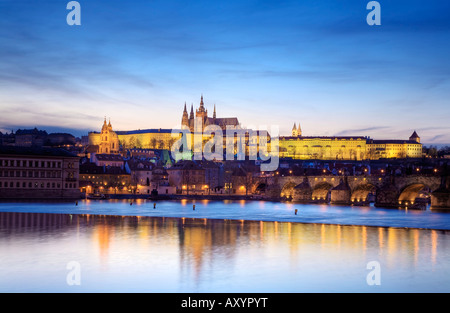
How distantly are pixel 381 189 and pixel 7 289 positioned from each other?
6548 cm

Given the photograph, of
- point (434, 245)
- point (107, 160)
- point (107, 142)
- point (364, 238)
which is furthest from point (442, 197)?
point (107, 142)

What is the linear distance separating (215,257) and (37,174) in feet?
182

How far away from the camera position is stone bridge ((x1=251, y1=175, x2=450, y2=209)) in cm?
7056

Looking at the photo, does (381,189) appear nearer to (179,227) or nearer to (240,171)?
(240,171)

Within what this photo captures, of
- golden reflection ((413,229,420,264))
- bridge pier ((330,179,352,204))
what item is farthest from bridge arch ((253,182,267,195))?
golden reflection ((413,229,420,264))

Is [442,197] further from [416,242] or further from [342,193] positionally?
[416,242]

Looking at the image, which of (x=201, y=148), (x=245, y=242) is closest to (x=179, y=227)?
(x=245, y=242)

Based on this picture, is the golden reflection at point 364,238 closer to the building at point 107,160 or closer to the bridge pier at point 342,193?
the bridge pier at point 342,193

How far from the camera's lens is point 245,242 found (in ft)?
95.9

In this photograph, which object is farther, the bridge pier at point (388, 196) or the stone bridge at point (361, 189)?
the bridge pier at point (388, 196)

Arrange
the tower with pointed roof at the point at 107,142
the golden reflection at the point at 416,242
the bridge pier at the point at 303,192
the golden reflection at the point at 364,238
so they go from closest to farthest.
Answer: the golden reflection at the point at 416,242
the golden reflection at the point at 364,238
the bridge pier at the point at 303,192
the tower with pointed roof at the point at 107,142

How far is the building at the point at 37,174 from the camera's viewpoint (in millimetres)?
70688

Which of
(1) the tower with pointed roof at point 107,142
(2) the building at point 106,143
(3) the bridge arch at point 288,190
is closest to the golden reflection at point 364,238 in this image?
(3) the bridge arch at point 288,190

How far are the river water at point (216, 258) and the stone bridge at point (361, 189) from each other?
34.5m
